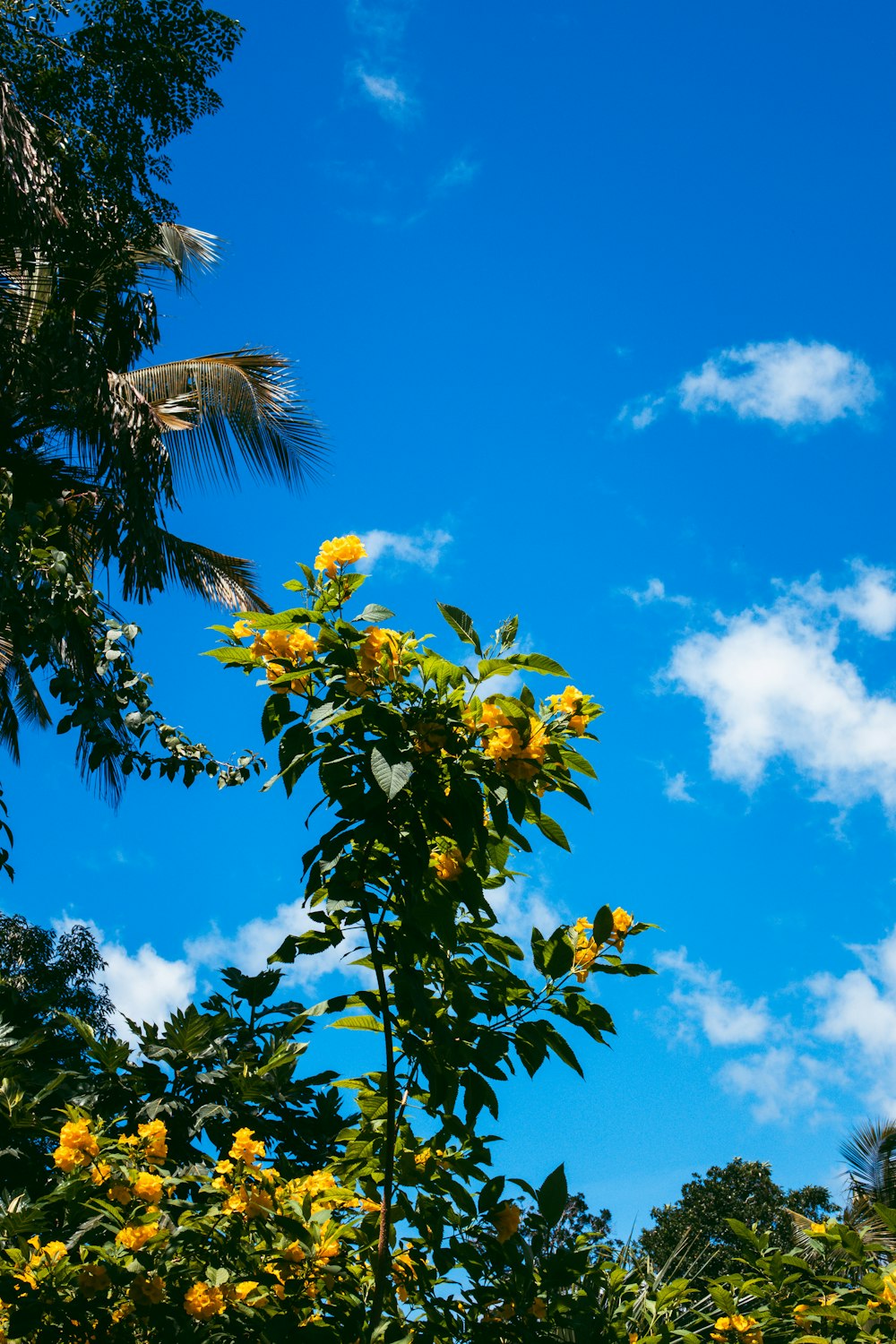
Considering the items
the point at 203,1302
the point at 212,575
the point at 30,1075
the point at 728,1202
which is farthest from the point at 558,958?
the point at 728,1202

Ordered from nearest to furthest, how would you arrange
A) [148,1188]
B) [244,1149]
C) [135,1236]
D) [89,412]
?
1. [135,1236]
2. [148,1188]
3. [244,1149]
4. [89,412]

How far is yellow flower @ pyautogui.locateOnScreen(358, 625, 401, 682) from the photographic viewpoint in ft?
A: 6.18

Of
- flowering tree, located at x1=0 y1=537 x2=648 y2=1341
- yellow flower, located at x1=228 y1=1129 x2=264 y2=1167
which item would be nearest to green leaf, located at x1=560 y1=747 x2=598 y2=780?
flowering tree, located at x1=0 y1=537 x2=648 y2=1341

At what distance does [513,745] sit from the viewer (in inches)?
73.1

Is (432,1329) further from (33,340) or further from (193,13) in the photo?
(193,13)

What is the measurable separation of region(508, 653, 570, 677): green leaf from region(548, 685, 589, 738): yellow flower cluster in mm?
39

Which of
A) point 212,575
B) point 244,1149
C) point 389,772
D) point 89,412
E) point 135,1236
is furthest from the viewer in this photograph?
point 212,575

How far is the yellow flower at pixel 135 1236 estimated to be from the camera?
1947mm

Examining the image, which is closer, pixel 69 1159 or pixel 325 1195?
pixel 325 1195

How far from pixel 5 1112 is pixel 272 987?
900 mm

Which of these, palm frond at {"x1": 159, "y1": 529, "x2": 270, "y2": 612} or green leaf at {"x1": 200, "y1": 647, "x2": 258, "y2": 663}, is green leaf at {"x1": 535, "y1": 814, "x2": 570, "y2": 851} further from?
palm frond at {"x1": 159, "y1": 529, "x2": 270, "y2": 612}

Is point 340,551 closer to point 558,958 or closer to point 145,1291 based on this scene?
point 558,958

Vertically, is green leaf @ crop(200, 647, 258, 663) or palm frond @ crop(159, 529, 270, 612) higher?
palm frond @ crop(159, 529, 270, 612)

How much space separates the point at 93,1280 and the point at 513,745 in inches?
51.2
